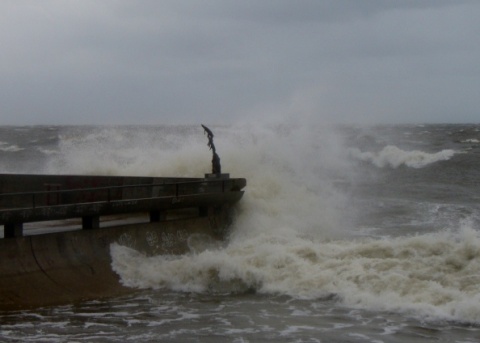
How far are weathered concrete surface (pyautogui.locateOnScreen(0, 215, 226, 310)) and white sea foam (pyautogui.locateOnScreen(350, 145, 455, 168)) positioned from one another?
89.9 ft

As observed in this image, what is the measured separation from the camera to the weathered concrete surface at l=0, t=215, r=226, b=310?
10.8m

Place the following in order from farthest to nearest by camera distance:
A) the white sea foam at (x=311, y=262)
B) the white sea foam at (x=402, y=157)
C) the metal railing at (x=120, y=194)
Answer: the white sea foam at (x=402, y=157) < the metal railing at (x=120, y=194) < the white sea foam at (x=311, y=262)

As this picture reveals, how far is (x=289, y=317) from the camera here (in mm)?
10141

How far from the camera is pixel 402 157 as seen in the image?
137 ft

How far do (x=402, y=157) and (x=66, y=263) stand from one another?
3208 centimetres

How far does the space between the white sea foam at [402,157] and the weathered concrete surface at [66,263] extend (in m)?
27.4

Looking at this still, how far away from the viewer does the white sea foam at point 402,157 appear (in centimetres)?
4009

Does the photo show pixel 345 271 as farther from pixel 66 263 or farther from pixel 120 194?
pixel 120 194

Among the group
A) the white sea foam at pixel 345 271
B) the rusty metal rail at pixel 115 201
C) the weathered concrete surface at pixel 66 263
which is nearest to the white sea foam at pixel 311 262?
the white sea foam at pixel 345 271

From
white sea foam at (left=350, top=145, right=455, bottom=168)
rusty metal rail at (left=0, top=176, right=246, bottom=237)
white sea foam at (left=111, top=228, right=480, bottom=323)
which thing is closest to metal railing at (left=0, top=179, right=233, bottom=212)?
rusty metal rail at (left=0, top=176, right=246, bottom=237)

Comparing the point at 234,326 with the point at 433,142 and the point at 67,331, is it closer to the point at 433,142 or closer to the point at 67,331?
the point at 67,331

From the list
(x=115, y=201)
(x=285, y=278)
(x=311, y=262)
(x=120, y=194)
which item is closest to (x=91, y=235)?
(x=115, y=201)

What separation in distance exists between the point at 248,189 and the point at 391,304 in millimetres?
7342

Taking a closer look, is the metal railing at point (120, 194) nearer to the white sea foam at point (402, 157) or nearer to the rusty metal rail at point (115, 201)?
the rusty metal rail at point (115, 201)
